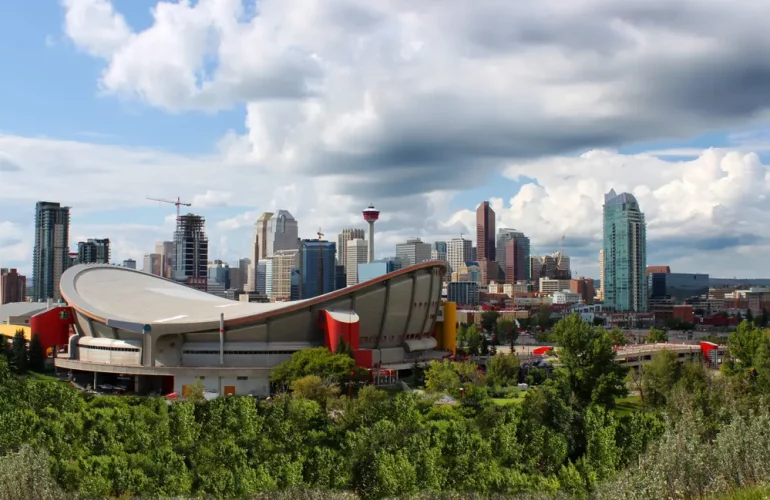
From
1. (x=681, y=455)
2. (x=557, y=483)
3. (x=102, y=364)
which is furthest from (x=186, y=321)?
(x=681, y=455)

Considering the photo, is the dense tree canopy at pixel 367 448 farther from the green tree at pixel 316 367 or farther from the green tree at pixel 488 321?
the green tree at pixel 488 321

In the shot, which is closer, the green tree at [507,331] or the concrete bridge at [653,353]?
the concrete bridge at [653,353]

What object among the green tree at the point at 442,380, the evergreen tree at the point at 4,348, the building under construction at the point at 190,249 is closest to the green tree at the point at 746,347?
the green tree at the point at 442,380

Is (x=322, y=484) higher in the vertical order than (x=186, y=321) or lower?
→ lower

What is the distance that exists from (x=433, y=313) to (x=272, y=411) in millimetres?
36921

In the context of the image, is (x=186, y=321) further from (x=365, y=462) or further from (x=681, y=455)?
(x=681, y=455)

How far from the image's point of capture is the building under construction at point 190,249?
193250mm

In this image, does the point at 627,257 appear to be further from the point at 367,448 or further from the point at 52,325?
the point at 367,448

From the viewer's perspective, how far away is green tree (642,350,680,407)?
46.5 metres

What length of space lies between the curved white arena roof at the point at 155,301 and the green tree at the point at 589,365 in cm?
1795

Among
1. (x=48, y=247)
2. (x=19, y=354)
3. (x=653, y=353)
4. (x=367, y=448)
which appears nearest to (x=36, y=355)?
(x=19, y=354)

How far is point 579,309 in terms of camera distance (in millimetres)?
183000

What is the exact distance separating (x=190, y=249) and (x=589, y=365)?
162 m

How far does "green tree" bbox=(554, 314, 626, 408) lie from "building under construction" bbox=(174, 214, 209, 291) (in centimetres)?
15650
